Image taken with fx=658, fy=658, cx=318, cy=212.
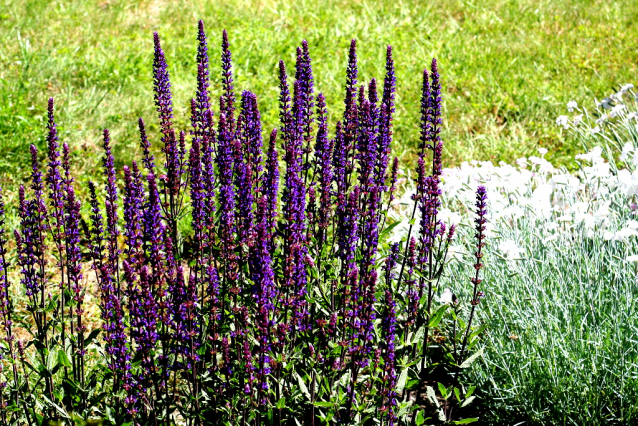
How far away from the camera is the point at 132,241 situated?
3.15 m

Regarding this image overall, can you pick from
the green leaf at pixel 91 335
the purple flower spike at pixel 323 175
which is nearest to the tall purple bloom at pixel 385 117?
the purple flower spike at pixel 323 175

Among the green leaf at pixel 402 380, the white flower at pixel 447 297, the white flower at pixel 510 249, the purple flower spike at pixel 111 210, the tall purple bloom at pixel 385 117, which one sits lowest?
the green leaf at pixel 402 380

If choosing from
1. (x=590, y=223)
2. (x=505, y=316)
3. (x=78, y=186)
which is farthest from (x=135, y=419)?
(x=78, y=186)

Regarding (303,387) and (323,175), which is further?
(323,175)

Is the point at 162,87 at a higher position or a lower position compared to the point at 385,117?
higher

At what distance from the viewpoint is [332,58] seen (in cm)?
937

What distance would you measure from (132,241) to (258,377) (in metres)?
0.91

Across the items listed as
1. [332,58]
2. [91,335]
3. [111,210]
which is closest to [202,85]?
[111,210]

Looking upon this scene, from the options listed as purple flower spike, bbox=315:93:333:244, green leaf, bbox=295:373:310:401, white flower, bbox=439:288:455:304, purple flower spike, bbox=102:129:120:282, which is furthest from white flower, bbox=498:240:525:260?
purple flower spike, bbox=102:129:120:282

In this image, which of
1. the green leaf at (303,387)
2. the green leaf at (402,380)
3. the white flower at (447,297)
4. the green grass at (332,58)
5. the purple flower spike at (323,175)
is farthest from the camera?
the green grass at (332,58)

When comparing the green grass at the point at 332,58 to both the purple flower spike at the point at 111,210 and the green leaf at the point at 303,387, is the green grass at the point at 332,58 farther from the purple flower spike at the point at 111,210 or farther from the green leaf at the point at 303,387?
the green leaf at the point at 303,387

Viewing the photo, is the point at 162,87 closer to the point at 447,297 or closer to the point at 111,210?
the point at 111,210

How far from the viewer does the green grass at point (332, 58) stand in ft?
25.1

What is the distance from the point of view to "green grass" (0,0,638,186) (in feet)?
25.1
